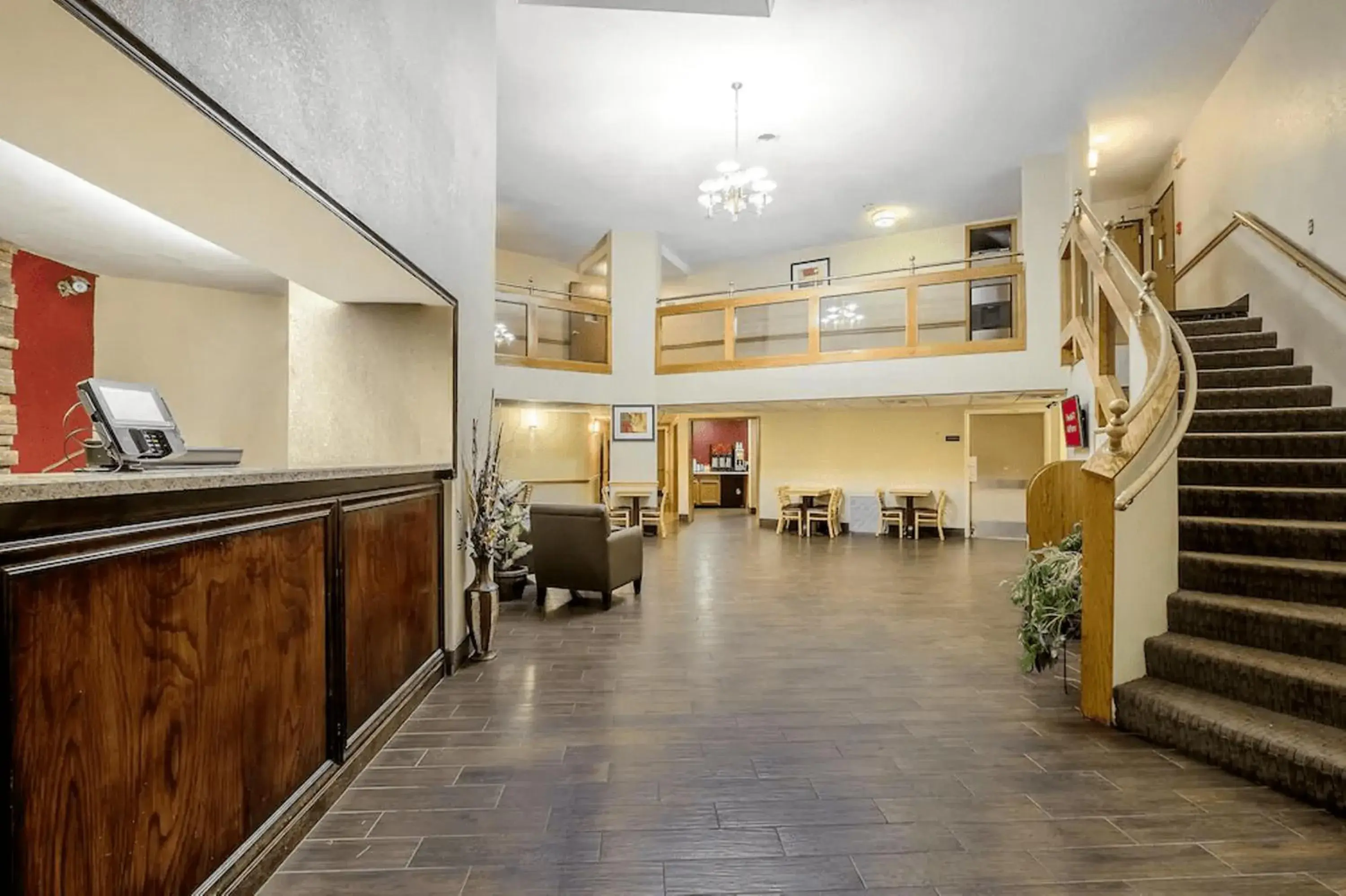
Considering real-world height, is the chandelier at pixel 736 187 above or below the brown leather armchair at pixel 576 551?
above

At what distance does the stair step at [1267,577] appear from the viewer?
9.69 feet

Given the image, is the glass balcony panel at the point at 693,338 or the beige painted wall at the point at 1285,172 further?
the glass balcony panel at the point at 693,338

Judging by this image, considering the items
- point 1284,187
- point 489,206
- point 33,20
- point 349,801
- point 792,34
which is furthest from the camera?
point 792,34

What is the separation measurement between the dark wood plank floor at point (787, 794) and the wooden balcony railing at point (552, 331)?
20.1 ft

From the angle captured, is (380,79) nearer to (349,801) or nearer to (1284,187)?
(349,801)

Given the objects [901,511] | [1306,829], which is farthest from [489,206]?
[901,511]

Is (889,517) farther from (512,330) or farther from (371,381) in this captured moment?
(371,381)

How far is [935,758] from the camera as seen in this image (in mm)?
2713

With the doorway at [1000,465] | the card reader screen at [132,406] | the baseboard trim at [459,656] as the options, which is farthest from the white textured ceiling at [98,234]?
the doorway at [1000,465]

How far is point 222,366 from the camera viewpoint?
450cm

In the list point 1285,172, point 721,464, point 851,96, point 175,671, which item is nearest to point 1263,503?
point 1285,172

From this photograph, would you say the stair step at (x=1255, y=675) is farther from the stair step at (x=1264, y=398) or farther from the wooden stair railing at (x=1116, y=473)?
the stair step at (x=1264, y=398)

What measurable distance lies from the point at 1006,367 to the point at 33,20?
29.2 feet

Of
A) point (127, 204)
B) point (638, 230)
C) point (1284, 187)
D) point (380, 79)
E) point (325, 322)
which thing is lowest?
point (325, 322)
